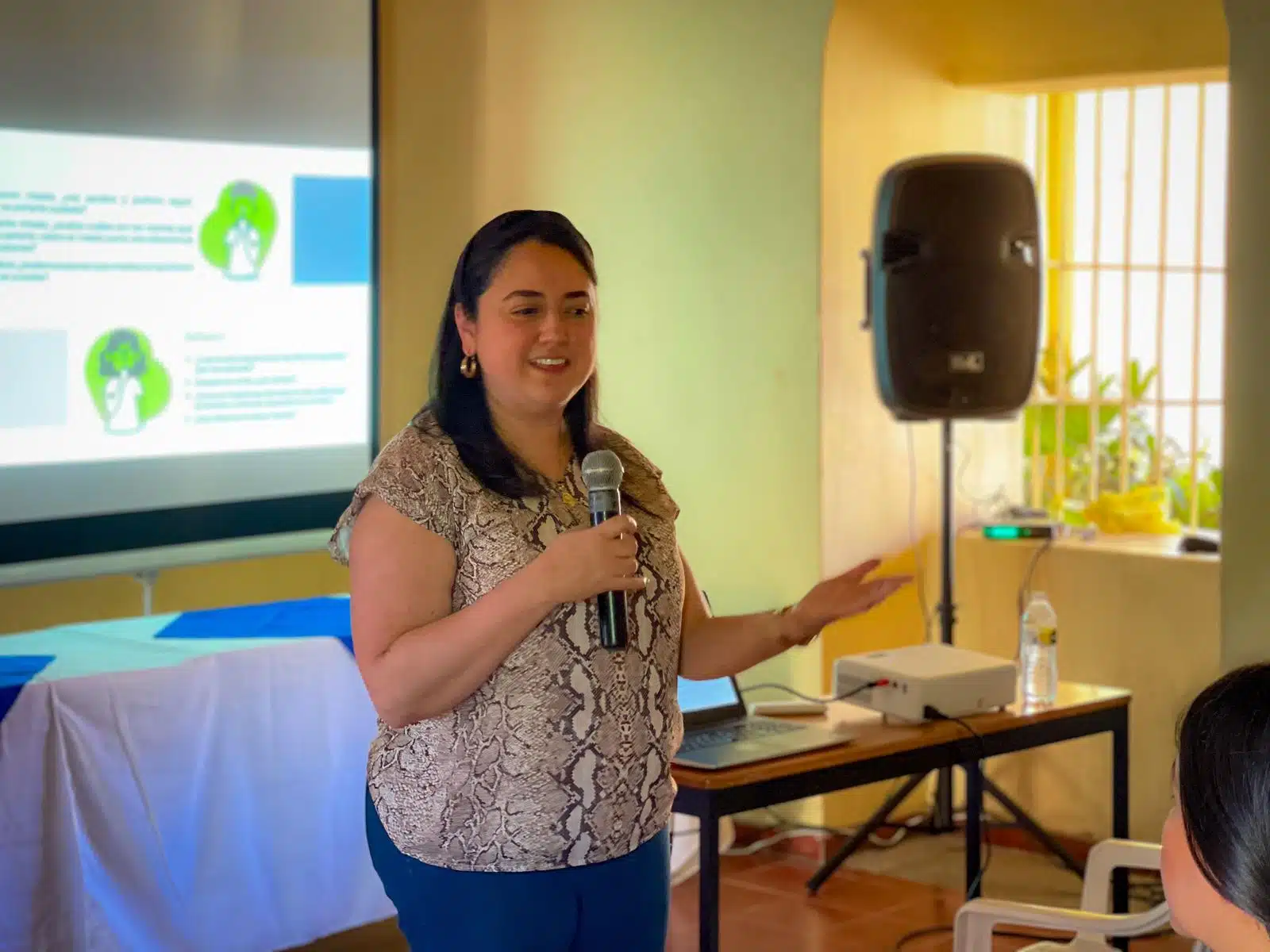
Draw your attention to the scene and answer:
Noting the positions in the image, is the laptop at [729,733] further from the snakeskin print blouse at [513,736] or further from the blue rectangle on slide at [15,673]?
the blue rectangle on slide at [15,673]

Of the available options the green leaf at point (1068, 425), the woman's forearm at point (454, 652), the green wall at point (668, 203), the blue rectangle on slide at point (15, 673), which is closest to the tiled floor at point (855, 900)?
the green wall at point (668, 203)

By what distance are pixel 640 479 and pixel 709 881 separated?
0.99 m

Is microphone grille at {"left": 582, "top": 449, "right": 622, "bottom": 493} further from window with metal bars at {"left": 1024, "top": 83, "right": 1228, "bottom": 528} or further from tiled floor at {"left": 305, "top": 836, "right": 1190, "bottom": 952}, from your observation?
window with metal bars at {"left": 1024, "top": 83, "right": 1228, "bottom": 528}

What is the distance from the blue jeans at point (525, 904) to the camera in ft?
6.13

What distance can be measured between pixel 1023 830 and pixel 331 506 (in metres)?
2.32

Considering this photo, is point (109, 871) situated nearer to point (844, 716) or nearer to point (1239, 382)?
point (844, 716)

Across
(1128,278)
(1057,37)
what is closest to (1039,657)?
(1057,37)

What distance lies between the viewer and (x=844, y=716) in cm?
347

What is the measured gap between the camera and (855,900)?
445 cm

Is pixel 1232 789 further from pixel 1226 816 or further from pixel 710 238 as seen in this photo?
pixel 710 238

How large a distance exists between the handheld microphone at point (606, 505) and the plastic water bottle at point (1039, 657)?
1988mm

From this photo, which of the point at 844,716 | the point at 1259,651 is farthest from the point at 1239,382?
the point at 844,716

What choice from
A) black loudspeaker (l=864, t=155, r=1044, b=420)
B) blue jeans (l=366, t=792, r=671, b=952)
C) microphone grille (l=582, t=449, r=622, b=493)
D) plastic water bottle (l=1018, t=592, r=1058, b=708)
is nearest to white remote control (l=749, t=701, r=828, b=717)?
plastic water bottle (l=1018, t=592, r=1058, b=708)

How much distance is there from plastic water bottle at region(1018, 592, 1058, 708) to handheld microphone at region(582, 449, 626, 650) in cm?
199
